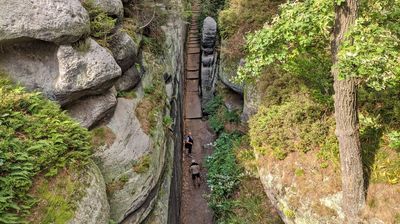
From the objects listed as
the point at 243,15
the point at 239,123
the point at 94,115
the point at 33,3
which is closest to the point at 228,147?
the point at 239,123

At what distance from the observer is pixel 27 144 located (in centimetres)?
654

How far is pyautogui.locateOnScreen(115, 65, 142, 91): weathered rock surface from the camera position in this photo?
10.7 metres

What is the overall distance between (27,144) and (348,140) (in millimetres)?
7639

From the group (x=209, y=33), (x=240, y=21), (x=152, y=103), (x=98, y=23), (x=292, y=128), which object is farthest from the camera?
(x=209, y=33)

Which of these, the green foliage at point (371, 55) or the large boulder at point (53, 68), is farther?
the large boulder at point (53, 68)

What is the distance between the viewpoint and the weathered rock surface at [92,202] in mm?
6871

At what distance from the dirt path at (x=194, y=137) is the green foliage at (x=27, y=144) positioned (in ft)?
29.8

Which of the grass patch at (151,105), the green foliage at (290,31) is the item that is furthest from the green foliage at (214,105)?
the green foliage at (290,31)

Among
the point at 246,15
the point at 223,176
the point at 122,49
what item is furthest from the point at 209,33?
the point at 122,49

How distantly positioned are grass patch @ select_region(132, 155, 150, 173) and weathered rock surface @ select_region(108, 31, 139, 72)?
11.0 feet

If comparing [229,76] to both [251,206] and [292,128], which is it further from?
[292,128]

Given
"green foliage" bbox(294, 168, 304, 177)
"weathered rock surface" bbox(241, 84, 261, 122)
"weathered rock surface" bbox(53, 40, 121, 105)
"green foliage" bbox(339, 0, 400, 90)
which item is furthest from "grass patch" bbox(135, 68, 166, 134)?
"green foliage" bbox(339, 0, 400, 90)

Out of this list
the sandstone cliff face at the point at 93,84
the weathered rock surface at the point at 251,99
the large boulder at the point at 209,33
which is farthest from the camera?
the large boulder at the point at 209,33

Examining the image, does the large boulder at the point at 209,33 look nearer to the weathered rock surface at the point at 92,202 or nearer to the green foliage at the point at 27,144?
the green foliage at the point at 27,144
